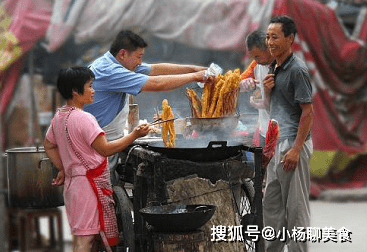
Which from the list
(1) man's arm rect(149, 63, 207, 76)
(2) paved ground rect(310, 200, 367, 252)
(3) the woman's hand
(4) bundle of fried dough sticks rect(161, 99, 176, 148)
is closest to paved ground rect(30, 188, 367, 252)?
(2) paved ground rect(310, 200, 367, 252)

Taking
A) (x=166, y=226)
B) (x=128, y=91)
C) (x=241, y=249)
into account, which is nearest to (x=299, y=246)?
(x=241, y=249)

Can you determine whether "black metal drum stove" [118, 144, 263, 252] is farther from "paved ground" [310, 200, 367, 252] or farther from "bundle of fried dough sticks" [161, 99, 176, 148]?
"paved ground" [310, 200, 367, 252]

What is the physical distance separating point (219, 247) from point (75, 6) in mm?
5589

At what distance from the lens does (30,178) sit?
18.7 ft

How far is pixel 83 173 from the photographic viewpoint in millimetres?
4957

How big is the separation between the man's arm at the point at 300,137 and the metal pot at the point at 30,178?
195cm

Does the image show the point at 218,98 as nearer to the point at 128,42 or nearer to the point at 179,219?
the point at 128,42

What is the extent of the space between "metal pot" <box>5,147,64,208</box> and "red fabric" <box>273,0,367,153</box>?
5482mm

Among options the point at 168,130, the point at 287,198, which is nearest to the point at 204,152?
the point at 168,130

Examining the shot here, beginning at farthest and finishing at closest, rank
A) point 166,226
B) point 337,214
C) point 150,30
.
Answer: point 150,30 < point 337,214 < point 166,226

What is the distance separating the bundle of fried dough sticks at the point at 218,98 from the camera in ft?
18.2

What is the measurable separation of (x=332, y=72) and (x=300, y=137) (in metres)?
5.23

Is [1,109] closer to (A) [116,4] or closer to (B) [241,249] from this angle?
(A) [116,4]

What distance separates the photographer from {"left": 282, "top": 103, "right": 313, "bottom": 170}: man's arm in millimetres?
5570
